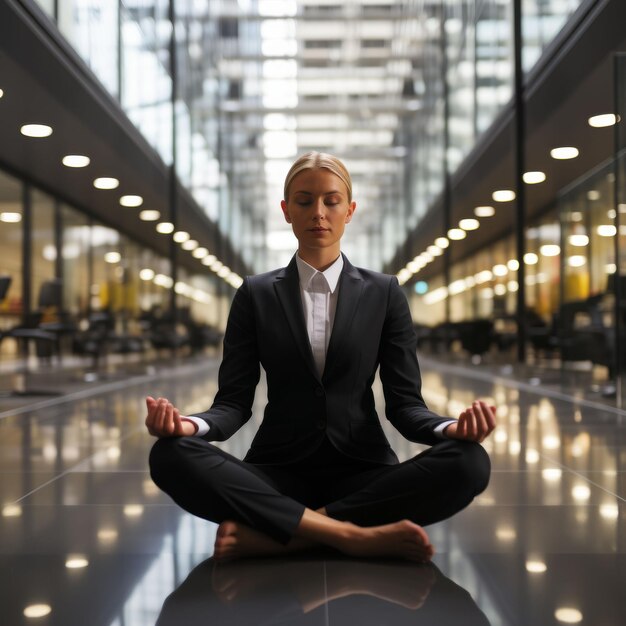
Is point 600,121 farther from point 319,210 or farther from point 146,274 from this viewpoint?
point 146,274

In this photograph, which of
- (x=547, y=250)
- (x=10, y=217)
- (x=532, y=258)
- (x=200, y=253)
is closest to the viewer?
(x=10, y=217)

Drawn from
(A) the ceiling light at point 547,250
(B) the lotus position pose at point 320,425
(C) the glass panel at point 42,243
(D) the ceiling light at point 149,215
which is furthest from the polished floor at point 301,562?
(D) the ceiling light at point 149,215

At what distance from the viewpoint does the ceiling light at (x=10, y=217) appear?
49.3 ft

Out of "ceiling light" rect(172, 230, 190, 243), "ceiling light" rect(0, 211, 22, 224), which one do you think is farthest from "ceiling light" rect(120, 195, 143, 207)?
"ceiling light" rect(172, 230, 190, 243)

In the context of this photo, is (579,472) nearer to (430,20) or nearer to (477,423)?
(477,423)

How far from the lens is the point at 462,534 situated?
10.6 feet

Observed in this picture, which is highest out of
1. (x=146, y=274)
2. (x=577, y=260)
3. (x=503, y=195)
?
(x=503, y=195)

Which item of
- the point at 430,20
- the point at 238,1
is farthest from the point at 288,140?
the point at 430,20

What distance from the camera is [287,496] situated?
2779 mm

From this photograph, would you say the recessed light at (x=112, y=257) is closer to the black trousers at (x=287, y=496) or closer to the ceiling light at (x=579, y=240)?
the ceiling light at (x=579, y=240)

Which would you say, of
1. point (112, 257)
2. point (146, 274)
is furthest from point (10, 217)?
point (146, 274)

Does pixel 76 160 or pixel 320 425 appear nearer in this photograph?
pixel 320 425

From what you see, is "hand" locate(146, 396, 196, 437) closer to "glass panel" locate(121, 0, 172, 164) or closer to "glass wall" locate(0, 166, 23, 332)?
"glass panel" locate(121, 0, 172, 164)

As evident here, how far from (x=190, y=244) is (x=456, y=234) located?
9.48m
